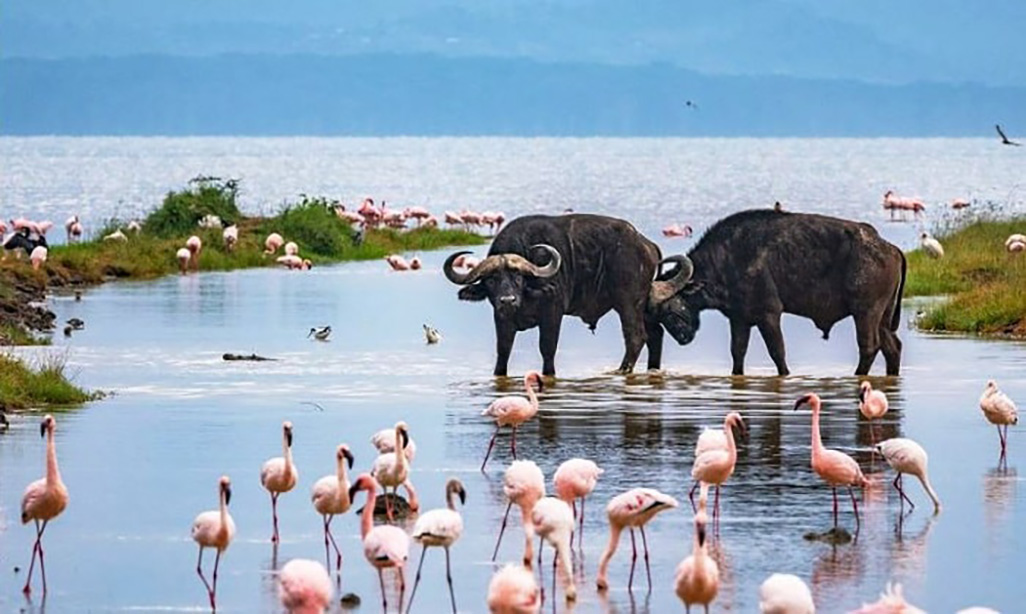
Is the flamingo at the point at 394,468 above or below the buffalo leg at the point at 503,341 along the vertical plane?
below

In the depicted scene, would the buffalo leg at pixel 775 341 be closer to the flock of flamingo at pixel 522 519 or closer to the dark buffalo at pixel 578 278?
the dark buffalo at pixel 578 278

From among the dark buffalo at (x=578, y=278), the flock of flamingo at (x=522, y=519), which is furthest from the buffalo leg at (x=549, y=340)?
the flock of flamingo at (x=522, y=519)

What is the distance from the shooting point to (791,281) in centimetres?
2558

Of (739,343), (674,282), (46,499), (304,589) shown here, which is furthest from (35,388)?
(304,589)

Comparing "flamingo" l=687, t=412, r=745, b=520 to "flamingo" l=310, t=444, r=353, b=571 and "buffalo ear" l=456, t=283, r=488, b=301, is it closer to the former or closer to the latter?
"flamingo" l=310, t=444, r=353, b=571

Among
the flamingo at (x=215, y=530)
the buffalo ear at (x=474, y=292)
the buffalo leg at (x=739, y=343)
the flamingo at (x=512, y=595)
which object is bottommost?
the flamingo at (x=512, y=595)

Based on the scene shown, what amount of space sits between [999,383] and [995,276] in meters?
11.4

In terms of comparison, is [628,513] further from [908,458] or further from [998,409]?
[998,409]

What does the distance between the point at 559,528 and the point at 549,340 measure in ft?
35.7

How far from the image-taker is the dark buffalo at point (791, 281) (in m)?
25.5

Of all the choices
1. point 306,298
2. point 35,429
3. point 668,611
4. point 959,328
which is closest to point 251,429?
point 35,429

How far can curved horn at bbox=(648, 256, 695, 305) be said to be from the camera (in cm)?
2575

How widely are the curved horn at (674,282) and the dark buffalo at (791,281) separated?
0.08m

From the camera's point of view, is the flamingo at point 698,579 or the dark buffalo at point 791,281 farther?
the dark buffalo at point 791,281
